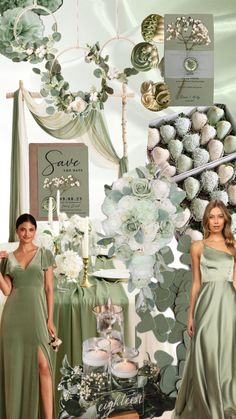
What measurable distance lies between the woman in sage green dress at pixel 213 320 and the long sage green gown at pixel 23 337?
0.36 metres

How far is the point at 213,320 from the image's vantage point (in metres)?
1.64

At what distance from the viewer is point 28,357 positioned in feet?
5.25

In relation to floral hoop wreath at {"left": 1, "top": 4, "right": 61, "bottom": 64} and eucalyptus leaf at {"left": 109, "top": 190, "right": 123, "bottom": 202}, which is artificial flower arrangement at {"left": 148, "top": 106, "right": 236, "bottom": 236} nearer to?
eucalyptus leaf at {"left": 109, "top": 190, "right": 123, "bottom": 202}

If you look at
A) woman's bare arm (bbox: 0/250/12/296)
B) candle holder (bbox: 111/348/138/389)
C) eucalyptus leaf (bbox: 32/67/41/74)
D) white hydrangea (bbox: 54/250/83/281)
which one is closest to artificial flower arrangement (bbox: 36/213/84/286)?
white hydrangea (bbox: 54/250/83/281)

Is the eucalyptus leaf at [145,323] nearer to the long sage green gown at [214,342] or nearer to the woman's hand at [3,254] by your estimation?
the long sage green gown at [214,342]

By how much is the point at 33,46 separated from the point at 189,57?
375 mm

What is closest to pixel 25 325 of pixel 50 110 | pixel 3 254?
pixel 3 254

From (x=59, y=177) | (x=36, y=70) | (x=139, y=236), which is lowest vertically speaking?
(x=139, y=236)

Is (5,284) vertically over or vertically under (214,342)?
over

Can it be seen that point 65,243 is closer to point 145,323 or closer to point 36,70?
point 145,323

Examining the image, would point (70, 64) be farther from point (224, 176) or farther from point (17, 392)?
point (17, 392)

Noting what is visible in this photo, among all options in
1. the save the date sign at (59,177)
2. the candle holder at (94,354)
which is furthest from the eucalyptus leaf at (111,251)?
the candle holder at (94,354)

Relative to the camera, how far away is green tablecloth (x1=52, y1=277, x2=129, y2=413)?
5.34 feet

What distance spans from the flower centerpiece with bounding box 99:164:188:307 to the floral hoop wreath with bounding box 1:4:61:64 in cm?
35
